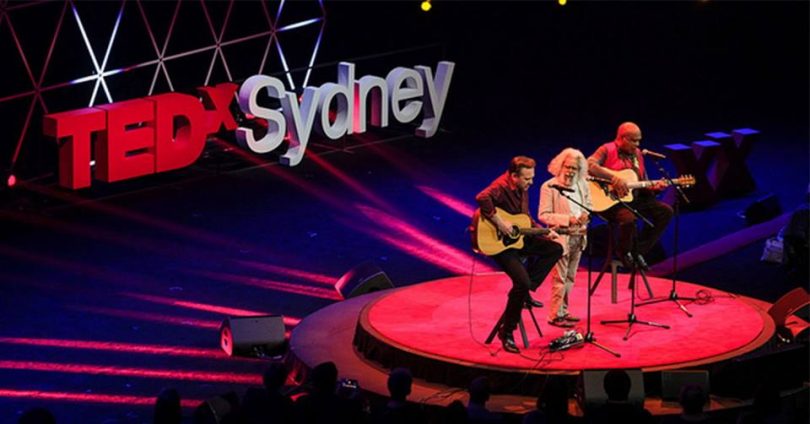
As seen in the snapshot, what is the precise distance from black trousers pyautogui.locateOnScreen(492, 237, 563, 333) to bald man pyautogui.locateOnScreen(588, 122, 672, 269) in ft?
3.36

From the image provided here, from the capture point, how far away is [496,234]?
10961mm

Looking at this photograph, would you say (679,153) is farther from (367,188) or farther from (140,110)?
(140,110)

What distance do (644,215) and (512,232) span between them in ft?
6.86

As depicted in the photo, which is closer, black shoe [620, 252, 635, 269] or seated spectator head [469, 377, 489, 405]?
seated spectator head [469, 377, 489, 405]

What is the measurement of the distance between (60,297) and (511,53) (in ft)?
39.8

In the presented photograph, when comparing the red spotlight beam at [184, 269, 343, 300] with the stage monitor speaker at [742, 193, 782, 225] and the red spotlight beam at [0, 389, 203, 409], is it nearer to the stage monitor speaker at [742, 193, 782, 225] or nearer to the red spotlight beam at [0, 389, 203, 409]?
Answer: the red spotlight beam at [0, 389, 203, 409]

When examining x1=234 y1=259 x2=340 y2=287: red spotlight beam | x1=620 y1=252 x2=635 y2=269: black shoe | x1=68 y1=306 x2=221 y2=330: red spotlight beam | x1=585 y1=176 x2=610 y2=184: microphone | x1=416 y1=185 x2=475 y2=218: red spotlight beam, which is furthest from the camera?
x1=416 y1=185 x2=475 y2=218: red spotlight beam

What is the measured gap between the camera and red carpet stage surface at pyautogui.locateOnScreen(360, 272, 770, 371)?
10969 millimetres

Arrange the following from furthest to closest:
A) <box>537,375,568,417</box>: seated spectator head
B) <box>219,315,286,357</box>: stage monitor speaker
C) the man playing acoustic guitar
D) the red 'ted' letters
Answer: the red 'ted' letters < <box>219,315,286,357</box>: stage monitor speaker < the man playing acoustic guitar < <box>537,375,568,417</box>: seated spectator head

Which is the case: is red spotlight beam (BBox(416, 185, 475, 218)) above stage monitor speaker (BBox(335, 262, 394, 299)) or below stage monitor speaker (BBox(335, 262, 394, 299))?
above

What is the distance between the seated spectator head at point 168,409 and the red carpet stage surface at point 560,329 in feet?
10.0

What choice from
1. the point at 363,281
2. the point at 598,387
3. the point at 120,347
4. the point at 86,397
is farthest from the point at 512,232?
the point at 120,347

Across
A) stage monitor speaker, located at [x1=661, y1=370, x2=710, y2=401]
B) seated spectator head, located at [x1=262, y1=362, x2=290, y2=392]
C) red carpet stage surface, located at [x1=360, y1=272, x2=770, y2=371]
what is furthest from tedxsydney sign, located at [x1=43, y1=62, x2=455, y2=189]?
stage monitor speaker, located at [x1=661, y1=370, x2=710, y2=401]

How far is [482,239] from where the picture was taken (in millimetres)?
10945
